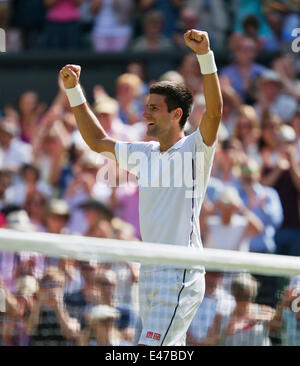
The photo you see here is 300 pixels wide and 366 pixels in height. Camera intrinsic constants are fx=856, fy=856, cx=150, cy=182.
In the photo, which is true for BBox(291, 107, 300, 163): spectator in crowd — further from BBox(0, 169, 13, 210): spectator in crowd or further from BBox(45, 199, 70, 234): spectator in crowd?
BBox(0, 169, 13, 210): spectator in crowd

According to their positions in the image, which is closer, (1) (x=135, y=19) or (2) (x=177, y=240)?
(2) (x=177, y=240)

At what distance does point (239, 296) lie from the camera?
594 cm

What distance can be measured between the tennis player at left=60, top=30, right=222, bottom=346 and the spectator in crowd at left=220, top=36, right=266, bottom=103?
5415 millimetres

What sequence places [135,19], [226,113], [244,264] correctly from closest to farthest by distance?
[244,264] < [226,113] < [135,19]

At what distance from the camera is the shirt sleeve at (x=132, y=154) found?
5535 millimetres

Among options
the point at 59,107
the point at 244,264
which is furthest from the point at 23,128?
the point at 244,264

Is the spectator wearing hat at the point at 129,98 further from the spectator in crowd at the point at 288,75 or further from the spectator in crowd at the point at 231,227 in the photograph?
the spectator in crowd at the point at 231,227

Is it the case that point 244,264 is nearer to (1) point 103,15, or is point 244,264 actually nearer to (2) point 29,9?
(1) point 103,15

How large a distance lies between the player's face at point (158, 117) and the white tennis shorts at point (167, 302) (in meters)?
0.89

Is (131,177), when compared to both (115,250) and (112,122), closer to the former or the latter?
(112,122)

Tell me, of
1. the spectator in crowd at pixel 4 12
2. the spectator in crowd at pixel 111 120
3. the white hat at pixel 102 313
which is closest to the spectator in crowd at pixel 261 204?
the spectator in crowd at pixel 111 120

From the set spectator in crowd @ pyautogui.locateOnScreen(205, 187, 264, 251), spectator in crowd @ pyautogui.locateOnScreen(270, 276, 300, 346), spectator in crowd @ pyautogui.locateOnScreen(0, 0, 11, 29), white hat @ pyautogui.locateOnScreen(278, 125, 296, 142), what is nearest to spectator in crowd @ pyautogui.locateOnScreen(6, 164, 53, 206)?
spectator in crowd @ pyautogui.locateOnScreen(205, 187, 264, 251)

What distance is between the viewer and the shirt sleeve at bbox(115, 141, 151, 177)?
5535 millimetres
